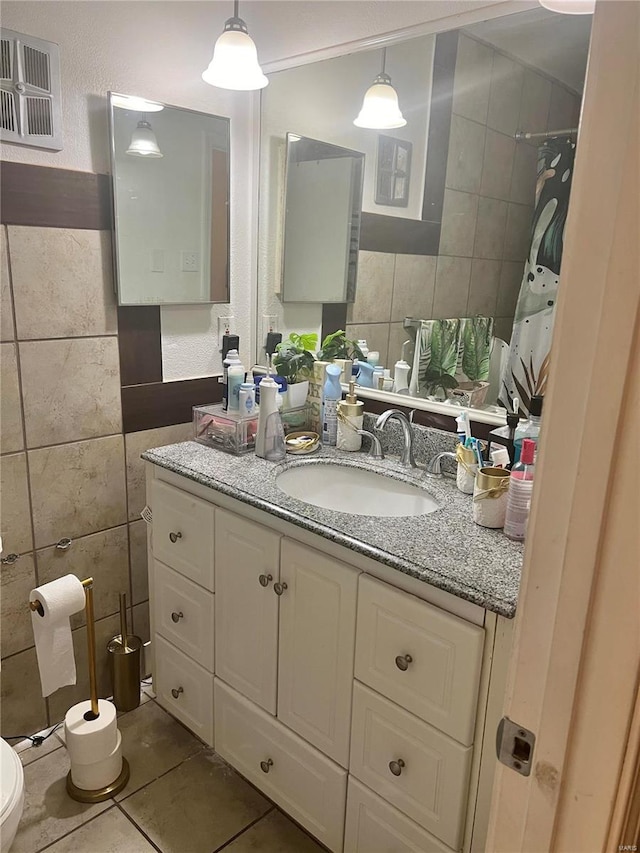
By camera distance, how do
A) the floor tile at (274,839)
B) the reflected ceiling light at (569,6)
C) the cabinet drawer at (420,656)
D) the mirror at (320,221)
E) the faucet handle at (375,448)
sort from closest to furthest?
the cabinet drawer at (420,656)
the reflected ceiling light at (569,6)
the floor tile at (274,839)
the faucet handle at (375,448)
the mirror at (320,221)

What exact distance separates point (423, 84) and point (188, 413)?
117 centimetres

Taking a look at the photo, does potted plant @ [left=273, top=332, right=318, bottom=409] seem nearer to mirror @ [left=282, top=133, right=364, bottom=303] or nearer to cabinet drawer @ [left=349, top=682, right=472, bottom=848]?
mirror @ [left=282, top=133, right=364, bottom=303]

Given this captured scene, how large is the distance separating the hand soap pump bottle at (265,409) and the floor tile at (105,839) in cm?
100

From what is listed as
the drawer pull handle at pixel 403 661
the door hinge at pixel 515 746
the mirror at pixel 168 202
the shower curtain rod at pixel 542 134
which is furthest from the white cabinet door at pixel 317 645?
the shower curtain rod at pixel 542 134

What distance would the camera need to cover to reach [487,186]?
1537 mm

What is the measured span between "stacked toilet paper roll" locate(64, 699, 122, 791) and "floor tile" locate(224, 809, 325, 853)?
38 cm

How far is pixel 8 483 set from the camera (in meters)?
1.67

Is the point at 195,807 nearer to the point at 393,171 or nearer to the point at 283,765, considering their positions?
the point at 283,765

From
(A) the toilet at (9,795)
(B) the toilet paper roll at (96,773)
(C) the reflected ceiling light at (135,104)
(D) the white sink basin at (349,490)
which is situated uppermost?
(C) the reflected ceiling light at (135,104)

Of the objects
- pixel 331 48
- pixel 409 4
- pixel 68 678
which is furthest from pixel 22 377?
pixel 409 4

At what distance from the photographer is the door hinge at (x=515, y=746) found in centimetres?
58

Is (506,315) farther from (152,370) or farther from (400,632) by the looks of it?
(152,370)

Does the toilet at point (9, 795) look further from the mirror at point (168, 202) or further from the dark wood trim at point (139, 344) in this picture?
the mirror at point (168, 202)

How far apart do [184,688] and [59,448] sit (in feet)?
2.55
